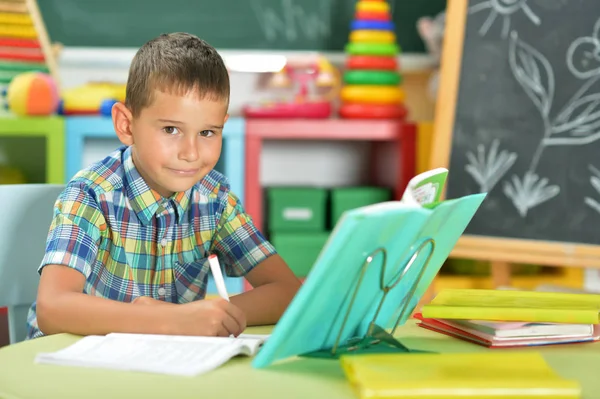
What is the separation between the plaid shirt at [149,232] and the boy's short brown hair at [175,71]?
0.42 feet

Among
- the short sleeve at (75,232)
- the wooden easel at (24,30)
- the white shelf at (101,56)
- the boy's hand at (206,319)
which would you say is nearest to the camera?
the boy's hand at (206,319)

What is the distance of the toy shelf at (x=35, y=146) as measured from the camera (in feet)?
9.08

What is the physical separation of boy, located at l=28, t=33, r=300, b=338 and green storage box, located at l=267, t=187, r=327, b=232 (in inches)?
57.2

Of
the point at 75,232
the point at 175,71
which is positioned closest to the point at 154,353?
the point at 75,232

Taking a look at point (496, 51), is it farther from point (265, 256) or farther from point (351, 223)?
point (351, 223)

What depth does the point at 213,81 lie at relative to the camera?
4.18 feet

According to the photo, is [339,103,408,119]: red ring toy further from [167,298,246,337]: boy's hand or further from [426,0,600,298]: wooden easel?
[167,298,246,337]: boy's hand

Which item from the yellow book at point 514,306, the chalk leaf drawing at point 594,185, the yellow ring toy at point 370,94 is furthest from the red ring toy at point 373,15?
the yellow book at point 514,306

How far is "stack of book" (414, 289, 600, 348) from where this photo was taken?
1.00 m

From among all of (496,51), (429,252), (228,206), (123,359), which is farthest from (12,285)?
(496,51)

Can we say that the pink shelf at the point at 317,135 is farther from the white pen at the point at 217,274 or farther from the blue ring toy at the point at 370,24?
the white pen at the point at 217,274

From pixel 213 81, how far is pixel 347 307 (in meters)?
0.50

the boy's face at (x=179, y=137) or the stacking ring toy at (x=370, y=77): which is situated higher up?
the stacking ring toy at (x=370, y=77)

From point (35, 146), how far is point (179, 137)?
69.0 inches
